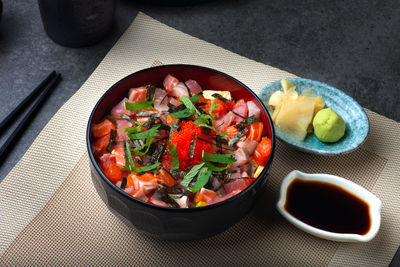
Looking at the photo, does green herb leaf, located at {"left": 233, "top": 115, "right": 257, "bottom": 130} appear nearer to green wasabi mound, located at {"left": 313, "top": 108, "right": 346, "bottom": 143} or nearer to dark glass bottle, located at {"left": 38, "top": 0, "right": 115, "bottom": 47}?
Answer: green wasabi mound, located at {"left": 313, "top": 108, "right": 346, "bottom": 143}

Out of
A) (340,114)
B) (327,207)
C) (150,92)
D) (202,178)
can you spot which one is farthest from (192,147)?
(340,114)

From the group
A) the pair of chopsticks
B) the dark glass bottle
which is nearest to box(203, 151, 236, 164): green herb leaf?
the pair of chopsticks

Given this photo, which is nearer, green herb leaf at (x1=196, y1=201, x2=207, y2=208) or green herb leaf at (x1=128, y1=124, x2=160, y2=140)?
green herb leaf at (x1=196, y1=201, x2=207, y2=208)

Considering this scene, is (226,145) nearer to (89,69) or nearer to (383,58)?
(89,69)

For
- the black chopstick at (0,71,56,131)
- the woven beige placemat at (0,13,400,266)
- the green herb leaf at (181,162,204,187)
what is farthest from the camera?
the black chopstick at (0,71,56,131)

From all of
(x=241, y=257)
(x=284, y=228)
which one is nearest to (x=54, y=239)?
(x=241, y=257)

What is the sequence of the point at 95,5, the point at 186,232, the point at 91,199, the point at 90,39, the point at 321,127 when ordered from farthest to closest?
1. the point at 90,39
2. the point at 95,5
3. the point at 321,127
4. the point at 91,199
5. the point at 186,232
